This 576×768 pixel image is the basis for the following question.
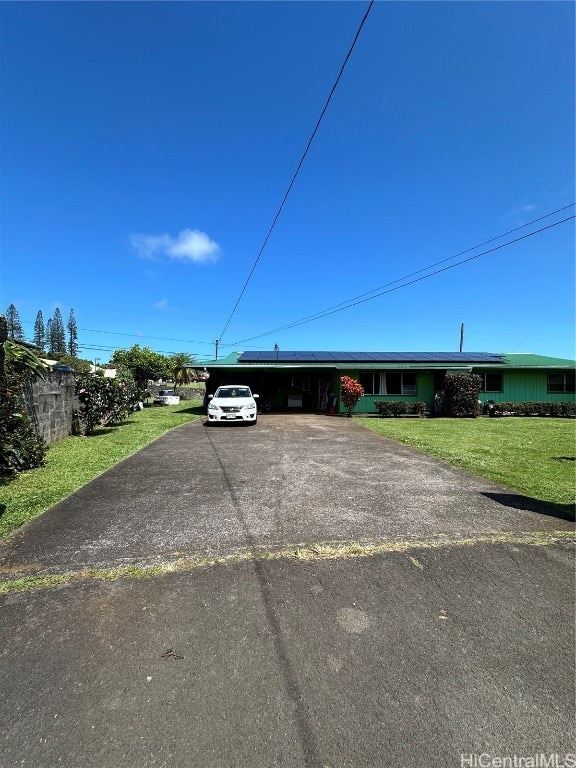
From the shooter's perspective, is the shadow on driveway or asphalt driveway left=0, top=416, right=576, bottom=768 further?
the shadow on driveway

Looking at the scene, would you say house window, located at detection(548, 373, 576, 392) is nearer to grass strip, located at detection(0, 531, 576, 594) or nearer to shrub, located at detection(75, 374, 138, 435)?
grass strip, located at detection(0, 531, 576, 594)

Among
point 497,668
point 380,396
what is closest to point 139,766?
point 497,668

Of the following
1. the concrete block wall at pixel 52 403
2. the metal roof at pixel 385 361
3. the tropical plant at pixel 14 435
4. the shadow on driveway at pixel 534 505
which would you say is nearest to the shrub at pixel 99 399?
the concrete block wall at pixel 52 403

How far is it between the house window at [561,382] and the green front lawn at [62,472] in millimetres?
19253

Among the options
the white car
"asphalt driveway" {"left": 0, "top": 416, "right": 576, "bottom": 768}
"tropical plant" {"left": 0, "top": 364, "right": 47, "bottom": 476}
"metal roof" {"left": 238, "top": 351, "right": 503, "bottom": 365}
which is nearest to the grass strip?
"asphalt driveway" {"left": 0, "top": 416, "right": 576, "bottom": 768}

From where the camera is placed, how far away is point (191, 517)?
477 centimetres

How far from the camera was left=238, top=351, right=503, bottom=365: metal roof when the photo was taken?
2130cm

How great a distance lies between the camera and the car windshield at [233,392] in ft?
50.9

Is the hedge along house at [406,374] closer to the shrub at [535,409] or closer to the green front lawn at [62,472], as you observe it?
the shrub at [535,409]

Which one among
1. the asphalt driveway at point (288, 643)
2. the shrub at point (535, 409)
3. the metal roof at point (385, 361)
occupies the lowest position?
the asphalt driveway at point (288, 643)

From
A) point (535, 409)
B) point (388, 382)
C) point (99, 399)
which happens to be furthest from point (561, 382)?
point (99, 399)

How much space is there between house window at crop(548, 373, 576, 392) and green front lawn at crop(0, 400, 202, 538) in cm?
1925

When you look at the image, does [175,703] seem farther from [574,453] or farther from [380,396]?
[380,396]

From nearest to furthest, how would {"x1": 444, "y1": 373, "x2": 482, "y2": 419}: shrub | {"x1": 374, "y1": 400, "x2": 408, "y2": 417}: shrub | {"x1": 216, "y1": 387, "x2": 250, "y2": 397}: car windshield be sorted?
{"x1": 216, "y1": 387, "x2": 250, "y2": 397}: car windshield, {"x1": 374, "y1": 400, "x2": 408, "y2": 417}: shrub, {"x1": 444, "y1": 373, "x2": 482, "y2": 419}: shrub
